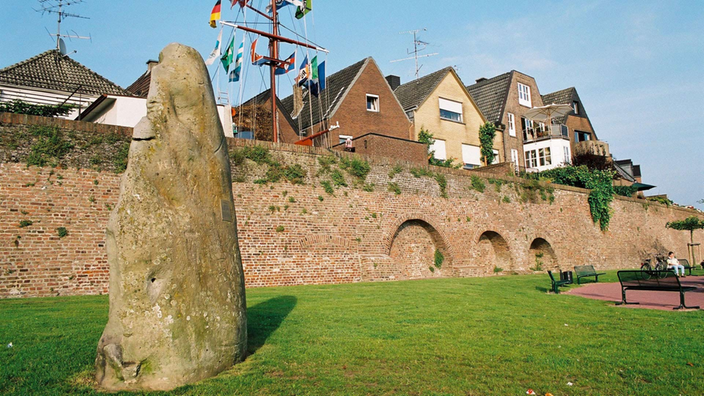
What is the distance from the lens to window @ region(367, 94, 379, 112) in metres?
30.3

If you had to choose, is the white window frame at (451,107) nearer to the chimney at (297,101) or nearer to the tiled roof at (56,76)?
the chimney at (297,101)

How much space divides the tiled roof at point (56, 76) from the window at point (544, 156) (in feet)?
111

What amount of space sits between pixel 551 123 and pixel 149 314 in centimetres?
4527

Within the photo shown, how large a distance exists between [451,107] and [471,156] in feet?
12.3

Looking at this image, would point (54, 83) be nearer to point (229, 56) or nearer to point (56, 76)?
point (56, 76)

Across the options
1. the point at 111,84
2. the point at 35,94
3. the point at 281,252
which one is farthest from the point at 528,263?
the point at 35,94

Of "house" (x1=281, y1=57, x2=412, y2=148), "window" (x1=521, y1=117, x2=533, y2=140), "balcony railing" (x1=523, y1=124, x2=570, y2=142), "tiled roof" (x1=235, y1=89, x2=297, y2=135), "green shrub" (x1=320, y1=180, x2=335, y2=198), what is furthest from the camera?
"balcony railing" (x1=523, y1=124, x2=570, y2=142)

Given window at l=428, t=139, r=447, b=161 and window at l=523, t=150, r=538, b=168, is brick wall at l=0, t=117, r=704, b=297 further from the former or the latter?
window at l=523, t=150, r=538, b=168

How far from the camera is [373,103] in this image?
30609 millimetres

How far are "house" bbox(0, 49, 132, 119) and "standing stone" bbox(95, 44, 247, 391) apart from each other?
722 inches

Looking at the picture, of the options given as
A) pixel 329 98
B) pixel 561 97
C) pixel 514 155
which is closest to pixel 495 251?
pixel 329 98

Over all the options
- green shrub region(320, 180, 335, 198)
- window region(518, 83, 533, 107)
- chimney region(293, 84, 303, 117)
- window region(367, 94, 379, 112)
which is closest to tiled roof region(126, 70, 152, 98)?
chimney region(293, 84, 303, 117)

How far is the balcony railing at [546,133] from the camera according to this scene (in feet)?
144

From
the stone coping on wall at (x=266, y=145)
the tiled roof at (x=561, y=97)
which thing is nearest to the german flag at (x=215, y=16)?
the stone coping on wall at (x=266, y=145)
